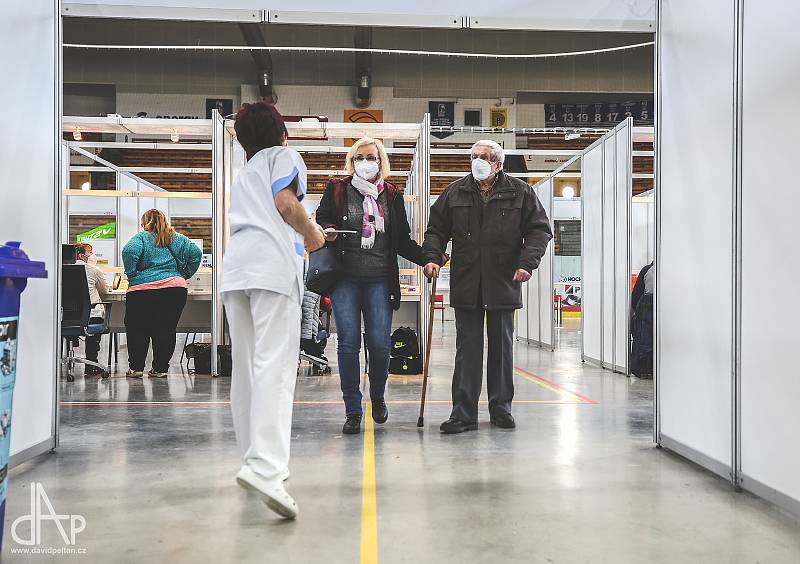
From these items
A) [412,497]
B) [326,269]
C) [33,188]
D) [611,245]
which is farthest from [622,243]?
[33,188]

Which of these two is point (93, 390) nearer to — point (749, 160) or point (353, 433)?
point (353, 433)

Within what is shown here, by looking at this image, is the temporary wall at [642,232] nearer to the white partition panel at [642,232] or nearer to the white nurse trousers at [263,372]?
the white partition panel at [642,232]

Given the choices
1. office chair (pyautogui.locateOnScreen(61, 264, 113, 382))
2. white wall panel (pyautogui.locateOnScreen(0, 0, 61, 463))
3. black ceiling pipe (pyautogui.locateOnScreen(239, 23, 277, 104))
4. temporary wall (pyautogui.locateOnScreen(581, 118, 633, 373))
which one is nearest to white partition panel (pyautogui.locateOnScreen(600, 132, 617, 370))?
temporary wall (pyautogui.locateOnScreen(581, 118, 633, 373))

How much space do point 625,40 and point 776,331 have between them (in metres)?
15.7

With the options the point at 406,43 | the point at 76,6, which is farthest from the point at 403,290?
the point at 406,43

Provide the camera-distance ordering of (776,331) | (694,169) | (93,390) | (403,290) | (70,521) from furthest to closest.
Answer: (403,290) → (93,390) → (694,169) → (776,331) → (70,521)

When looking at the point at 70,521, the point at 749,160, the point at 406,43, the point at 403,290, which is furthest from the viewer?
the point at 406,43

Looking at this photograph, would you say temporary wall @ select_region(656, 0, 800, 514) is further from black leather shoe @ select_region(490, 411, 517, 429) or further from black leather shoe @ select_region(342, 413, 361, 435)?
black leather shoe @ select_region(342, 413, 361, 435)

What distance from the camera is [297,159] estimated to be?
2.63 m

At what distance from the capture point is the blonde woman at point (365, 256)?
3824 millimetres

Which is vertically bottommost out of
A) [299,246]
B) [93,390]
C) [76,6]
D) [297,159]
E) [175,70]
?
[93,390]

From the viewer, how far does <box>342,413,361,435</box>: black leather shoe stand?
3.90 meters

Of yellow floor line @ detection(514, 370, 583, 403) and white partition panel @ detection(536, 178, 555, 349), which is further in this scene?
white partition panel @ detection(536, 178, 555, 349)

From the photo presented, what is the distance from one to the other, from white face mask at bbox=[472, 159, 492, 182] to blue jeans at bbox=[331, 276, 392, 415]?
76 centimetres
